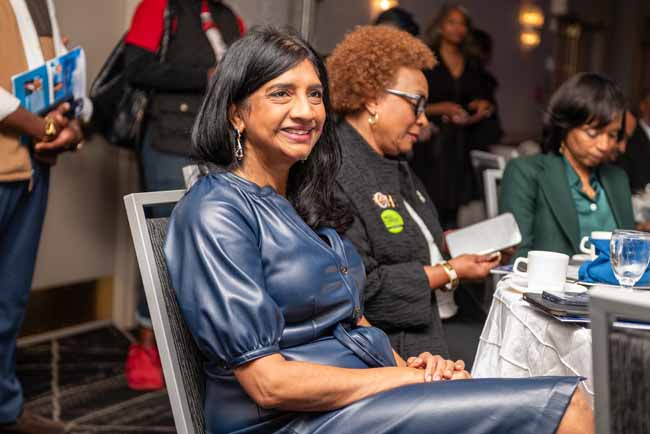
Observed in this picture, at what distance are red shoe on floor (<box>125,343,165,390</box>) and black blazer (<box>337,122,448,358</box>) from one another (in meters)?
1.46

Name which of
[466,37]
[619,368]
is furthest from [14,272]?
[466,37]

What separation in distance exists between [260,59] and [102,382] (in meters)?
2.19

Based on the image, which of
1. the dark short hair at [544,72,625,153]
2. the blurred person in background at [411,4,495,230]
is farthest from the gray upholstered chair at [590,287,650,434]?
the blurred person in background at [411,4,495,230]

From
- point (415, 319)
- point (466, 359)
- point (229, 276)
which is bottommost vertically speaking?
point (466, 359)

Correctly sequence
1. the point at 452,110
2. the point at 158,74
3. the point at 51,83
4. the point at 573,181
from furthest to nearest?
the point at 452,110 → the point at 158,74 → the point at 573,181 → the point at 51,83

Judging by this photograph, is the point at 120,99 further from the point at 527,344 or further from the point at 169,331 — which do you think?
the point at 527,344

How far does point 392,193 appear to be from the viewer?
2369 mm

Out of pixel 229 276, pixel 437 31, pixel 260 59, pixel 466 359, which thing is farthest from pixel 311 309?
pixel 437 31

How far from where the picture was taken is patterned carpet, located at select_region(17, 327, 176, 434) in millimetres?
2949

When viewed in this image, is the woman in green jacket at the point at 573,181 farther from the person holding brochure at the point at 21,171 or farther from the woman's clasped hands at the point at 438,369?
the person holding brochure at the point at 21,171

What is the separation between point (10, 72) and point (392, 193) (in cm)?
129

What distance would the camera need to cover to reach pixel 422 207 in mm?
2543

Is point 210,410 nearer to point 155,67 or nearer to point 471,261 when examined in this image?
point 471,261

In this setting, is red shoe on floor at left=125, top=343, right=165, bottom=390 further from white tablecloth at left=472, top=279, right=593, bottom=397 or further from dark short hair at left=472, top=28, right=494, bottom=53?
dark short hair at left=472, top=28, right=494, bottom=53
